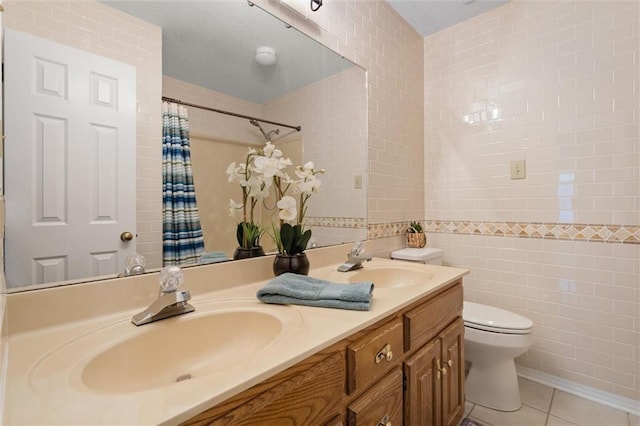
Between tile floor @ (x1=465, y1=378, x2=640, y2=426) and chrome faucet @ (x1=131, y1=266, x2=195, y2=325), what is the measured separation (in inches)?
61.5

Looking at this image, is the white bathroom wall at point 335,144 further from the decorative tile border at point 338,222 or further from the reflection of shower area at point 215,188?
the reflection of shower area at point 215,188

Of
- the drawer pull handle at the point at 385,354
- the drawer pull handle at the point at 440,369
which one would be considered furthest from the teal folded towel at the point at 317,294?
the drawer pull handle at the point at 440,369

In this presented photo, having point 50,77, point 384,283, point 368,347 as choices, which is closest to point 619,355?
point 384,283

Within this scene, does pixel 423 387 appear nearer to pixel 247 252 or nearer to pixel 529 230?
pixel 247 252

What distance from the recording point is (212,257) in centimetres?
106

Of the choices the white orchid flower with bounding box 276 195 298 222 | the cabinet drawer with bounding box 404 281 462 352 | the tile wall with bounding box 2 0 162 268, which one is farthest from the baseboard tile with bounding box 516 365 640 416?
the tile wall with bounding box 2 0 162 268

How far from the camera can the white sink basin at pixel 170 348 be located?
581mm

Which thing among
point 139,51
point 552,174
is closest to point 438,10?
point 552,174

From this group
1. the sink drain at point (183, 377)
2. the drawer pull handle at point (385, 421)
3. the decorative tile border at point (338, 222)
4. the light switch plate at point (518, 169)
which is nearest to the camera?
the sink drain at point (183, 377)

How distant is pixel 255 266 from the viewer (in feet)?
3.80

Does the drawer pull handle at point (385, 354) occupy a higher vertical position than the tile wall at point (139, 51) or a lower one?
lower

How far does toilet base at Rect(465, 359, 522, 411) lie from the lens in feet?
5.15

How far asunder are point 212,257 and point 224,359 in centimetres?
37

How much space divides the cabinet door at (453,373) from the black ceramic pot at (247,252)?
0.78 meters
